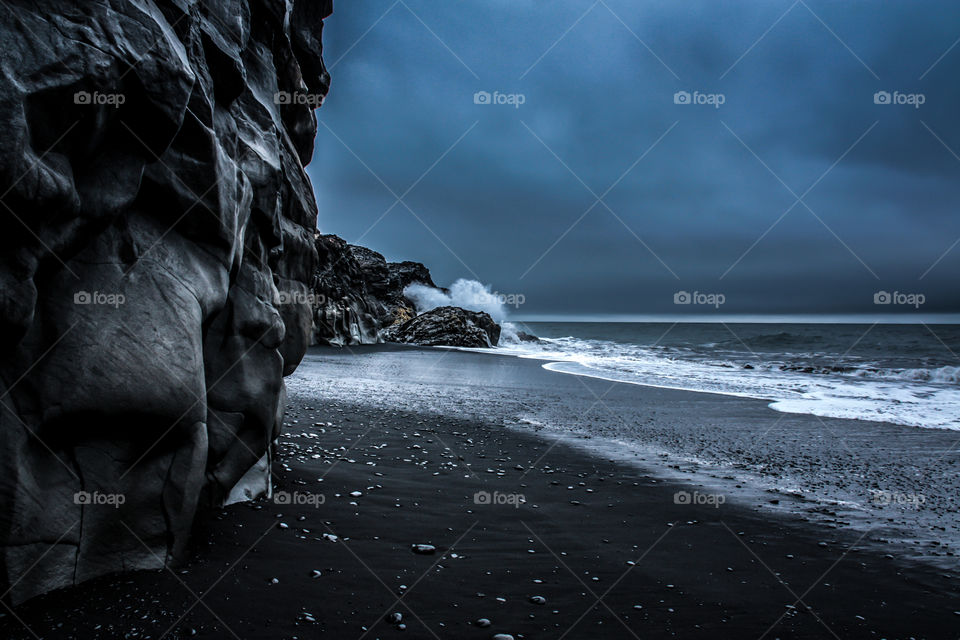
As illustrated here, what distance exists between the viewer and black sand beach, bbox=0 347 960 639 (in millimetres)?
4008

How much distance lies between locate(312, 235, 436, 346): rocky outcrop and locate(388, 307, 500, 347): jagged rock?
2931 mm

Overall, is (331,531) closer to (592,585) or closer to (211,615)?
(211,615)

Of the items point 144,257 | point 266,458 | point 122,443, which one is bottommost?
point 266,458

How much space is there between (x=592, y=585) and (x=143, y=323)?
483 centimetres

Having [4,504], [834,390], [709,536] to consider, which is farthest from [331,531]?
[834,390]

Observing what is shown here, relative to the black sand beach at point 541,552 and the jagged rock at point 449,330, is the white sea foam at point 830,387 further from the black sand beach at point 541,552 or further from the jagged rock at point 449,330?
the jagged rock at point 449,330

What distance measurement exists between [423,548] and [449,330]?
41312 millimetres

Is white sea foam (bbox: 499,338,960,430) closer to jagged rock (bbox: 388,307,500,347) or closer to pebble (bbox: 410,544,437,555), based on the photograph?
pebble (bbox: 410,544,437,555)

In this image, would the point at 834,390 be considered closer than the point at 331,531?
No

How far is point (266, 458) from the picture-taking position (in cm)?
671

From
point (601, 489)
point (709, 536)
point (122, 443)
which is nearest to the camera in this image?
point (122, 443)

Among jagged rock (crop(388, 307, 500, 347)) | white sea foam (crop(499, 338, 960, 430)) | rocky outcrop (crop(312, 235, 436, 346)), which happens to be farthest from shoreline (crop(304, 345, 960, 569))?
jagged rock (crop(388, 307, 500, 347))

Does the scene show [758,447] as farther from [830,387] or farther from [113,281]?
[830,387]

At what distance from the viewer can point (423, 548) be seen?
531 cm
